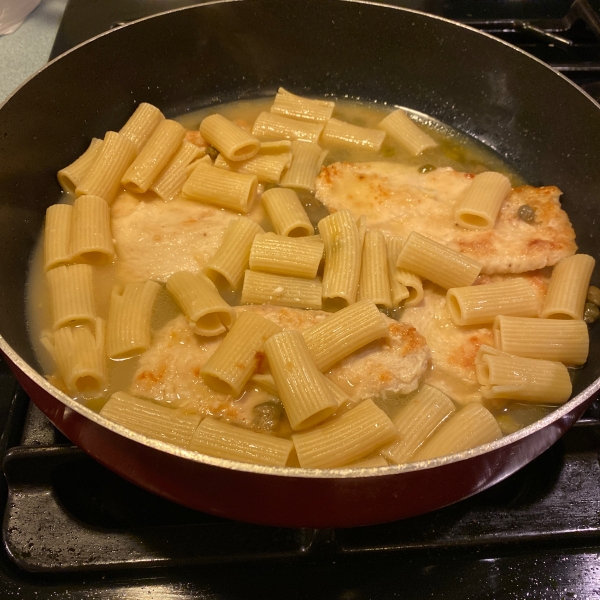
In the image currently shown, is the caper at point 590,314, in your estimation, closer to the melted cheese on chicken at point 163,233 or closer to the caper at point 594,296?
the caper at point 594,296

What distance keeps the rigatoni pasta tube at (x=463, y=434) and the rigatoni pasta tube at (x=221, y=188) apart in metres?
1.27

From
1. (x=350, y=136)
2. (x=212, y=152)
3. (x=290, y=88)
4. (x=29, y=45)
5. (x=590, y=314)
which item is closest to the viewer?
(x=590, y=314)

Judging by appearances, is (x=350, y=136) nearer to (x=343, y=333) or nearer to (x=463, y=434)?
(x=343, y=333)

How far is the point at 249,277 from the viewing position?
2.23m

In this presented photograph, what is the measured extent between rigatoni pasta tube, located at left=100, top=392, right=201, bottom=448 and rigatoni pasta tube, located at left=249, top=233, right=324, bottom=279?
26.8 inches

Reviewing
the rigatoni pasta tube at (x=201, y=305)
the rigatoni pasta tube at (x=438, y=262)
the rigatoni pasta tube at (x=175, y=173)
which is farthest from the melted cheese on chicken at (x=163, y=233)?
the rigatoni pasta tube at (x=438, y=262)

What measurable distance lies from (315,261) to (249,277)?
0.86ft

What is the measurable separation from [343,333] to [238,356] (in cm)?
37

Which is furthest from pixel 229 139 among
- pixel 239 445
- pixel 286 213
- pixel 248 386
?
pixel 239 445

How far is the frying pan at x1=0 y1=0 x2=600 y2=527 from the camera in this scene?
1547mm

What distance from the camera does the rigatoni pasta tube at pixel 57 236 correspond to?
2.24m

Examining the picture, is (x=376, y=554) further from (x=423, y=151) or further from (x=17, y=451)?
(x=423, y=151)

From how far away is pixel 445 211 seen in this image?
2.55 meters

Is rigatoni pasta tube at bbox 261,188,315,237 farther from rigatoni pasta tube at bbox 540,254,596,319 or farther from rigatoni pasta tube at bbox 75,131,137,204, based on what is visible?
rigatoni pasta tube at bbox 540,254,596,319
